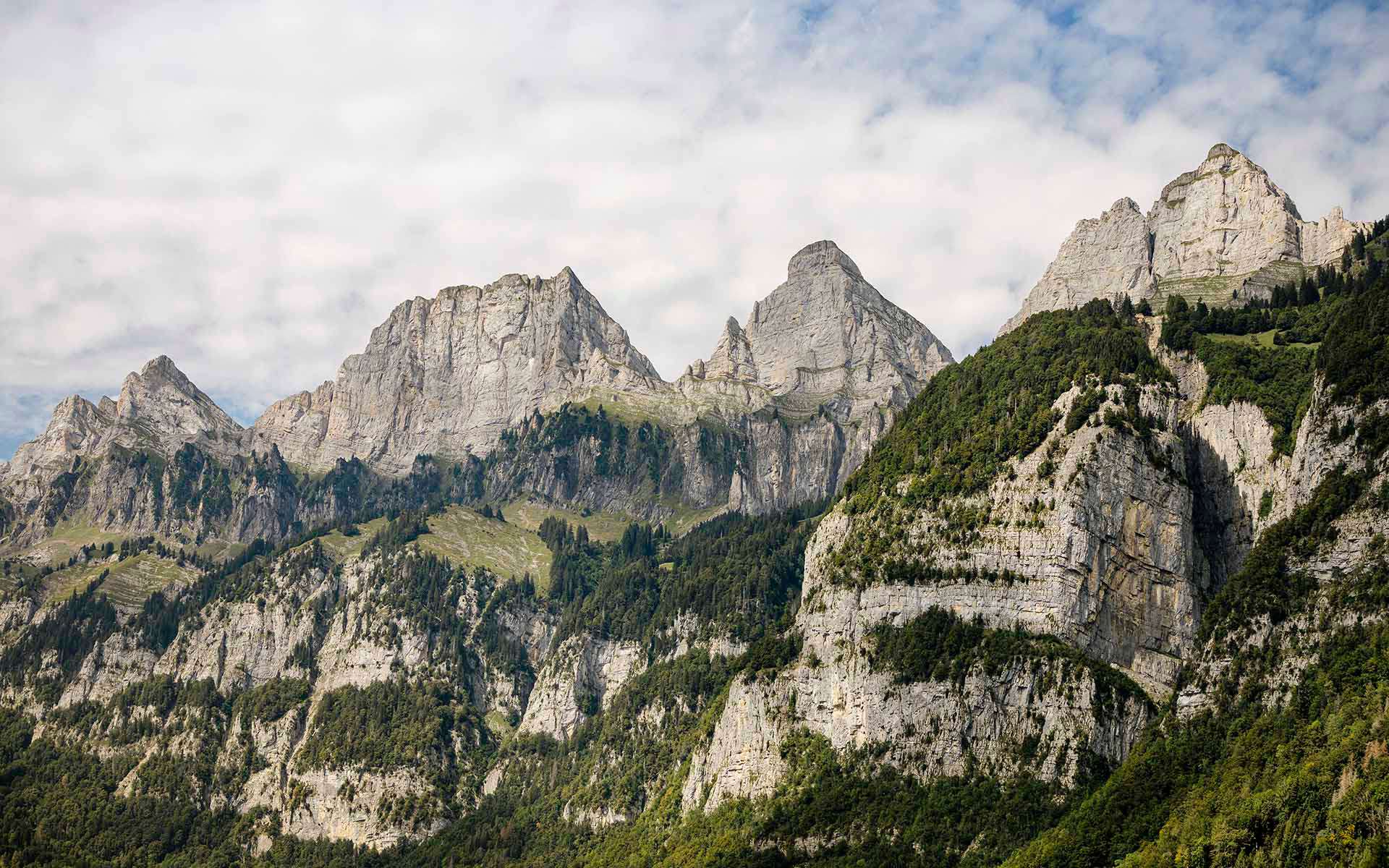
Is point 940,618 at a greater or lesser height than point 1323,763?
greater

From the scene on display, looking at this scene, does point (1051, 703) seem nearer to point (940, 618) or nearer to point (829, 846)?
point (940, 618)

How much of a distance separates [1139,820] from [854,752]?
52.0 m

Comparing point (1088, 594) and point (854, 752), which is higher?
point (1088, 594)

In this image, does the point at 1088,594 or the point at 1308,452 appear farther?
the point at 1088,594

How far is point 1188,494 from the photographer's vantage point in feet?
616

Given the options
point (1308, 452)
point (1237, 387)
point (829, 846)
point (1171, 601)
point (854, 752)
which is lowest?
point (829, 846)

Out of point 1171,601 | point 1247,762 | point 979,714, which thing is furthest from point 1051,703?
point 1247,762

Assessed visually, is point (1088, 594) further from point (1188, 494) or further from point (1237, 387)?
point (1237, 387)

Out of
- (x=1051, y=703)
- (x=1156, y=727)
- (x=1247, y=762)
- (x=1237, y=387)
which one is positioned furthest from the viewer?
(x=1237, y=387)

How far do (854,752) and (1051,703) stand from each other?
31.6 meters

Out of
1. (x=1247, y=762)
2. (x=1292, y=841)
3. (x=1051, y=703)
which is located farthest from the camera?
(x=1051, y=703)

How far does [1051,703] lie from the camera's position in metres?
178

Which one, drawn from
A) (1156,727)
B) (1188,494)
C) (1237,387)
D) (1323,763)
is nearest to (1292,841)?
(1323,763)

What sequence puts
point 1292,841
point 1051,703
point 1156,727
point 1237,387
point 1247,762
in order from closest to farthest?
1. point 1292,841
2. point 1247,762
3. point 1156,727
4. point 1051,703
5. point 1237,387
